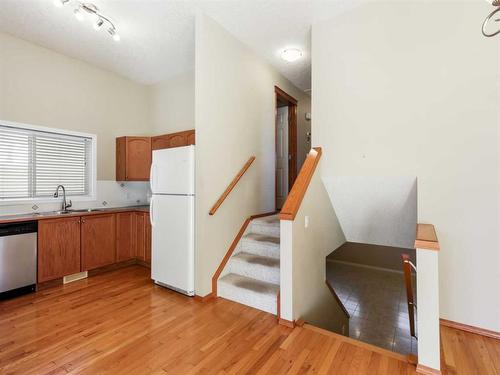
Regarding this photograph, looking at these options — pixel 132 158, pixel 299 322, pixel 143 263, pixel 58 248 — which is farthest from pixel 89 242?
pixel 299 322

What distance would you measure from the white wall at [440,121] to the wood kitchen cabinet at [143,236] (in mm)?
3003

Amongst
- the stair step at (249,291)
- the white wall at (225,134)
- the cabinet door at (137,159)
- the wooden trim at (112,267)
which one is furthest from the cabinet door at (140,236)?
the stair step at (249,291)

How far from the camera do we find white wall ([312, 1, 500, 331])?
2115 mm

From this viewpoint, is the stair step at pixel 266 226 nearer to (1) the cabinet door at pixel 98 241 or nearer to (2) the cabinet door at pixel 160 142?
(2) the cabinet door at pixel 160 142

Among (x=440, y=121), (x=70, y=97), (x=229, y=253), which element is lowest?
(x=229, y=253)

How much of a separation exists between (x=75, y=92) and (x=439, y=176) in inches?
193

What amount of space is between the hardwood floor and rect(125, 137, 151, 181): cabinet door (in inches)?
82.4

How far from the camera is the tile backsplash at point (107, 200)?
130 inches

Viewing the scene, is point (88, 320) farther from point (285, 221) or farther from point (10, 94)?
point (10, 94)

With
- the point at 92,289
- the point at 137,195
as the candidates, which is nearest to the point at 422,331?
the point at 92,289

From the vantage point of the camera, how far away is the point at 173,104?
14.7 ft

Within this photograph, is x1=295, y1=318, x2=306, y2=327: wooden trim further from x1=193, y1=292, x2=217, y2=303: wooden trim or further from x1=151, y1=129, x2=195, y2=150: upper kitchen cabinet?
x1=151, y1=129, x2=195, y2=150: upper kitchen cabinet

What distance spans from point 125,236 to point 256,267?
2.25 m

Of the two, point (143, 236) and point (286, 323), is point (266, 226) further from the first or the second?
point (143, 236)
